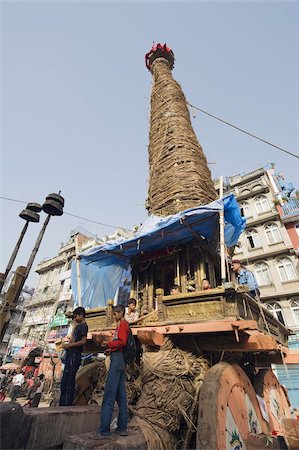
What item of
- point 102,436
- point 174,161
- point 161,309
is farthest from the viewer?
point 174,161

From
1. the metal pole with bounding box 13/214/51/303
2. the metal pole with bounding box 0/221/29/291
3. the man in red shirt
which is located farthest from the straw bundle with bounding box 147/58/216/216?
the man in red shirt

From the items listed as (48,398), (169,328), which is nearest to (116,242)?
(169,328)

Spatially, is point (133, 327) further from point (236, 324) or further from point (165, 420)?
point (236, 324)

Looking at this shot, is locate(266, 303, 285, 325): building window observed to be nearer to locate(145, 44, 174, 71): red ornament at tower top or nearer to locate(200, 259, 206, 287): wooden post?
locate(200, 259, 206, 287): wooden post

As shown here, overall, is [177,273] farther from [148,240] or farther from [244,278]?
[244,278]

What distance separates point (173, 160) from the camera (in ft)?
32.0

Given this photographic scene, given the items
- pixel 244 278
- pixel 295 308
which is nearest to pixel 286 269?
pixel 295 308

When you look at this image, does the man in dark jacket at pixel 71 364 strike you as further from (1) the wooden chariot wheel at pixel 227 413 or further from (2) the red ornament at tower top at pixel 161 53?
(2) the red ornament at tower top at pixel 161 53

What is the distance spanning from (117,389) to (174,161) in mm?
7994

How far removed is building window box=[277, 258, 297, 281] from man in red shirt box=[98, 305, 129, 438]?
20.5 m

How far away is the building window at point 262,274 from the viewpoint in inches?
835

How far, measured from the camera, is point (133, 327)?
5.63 metres

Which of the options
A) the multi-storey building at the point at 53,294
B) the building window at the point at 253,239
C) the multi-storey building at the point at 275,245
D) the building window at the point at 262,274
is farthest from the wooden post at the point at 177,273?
the multi-storey building at the point at 53,294

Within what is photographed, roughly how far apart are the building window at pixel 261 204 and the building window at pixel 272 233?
1.88 m
